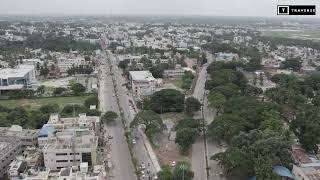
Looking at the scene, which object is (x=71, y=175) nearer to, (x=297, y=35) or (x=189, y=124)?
(x=189, y=124)

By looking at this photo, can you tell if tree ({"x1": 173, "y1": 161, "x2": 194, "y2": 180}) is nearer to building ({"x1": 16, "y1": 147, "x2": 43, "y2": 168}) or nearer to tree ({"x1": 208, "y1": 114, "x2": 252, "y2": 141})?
tree ({"x1": 208, "y1": 114, "x2": 252, "y2": 141})

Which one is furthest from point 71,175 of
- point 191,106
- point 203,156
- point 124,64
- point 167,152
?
point 124,64

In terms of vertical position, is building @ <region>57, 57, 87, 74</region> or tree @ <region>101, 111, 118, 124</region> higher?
building @ <region>57, 57, 87, 74</region>

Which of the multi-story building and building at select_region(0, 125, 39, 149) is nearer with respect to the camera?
the multi-story building

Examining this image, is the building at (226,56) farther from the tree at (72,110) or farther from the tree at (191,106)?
the tree at (72,110)

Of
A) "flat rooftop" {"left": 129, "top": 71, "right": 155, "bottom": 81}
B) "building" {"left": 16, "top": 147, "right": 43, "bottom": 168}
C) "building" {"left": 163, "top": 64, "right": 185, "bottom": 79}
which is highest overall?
"flat rooftop" {"left": 129, "top": 71, "right": 155, "bottom": 81}

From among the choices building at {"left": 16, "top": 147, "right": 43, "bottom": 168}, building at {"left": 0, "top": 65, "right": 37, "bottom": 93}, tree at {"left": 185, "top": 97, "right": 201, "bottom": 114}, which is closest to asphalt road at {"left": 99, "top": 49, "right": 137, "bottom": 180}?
building at {"left": 16, "top": 147, "right": 43, "bottom": 168}

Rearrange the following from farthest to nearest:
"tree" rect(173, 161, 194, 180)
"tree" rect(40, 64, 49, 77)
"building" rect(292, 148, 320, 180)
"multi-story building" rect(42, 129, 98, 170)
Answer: "tree" rect(40, 64, 49, 77) → "multi-story building" rect(42, 129, 98, 170) → "tree" rect(173, 161, 194, 180) → "building" rect(292, 148, 320, 180)

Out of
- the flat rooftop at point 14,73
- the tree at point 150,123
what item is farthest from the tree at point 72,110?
the flat rooftop at point 14,73
